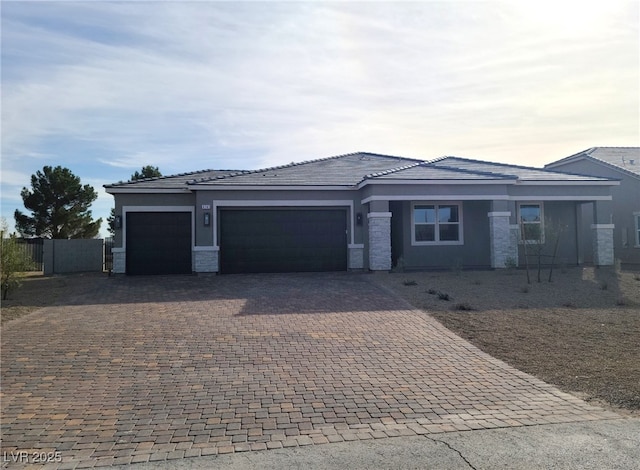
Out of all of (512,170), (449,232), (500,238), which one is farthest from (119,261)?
(512,170)

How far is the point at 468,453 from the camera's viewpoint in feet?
14.9

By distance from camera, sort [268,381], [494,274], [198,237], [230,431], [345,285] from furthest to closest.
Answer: [198,237]
[494,274]
[345,285]
[268,381]
[230,431]

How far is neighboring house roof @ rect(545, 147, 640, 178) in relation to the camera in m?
23.5

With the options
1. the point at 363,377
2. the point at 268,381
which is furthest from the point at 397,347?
the point at 268,381

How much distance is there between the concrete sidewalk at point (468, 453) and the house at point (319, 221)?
1315 centimetres

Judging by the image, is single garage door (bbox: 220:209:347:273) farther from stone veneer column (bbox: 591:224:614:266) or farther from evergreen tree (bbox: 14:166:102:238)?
evergreen tree (bbox: 14:166:102:238)

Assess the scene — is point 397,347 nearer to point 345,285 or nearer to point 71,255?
point 345,285

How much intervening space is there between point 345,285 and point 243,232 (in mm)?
5625

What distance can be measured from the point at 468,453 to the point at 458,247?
15.1m

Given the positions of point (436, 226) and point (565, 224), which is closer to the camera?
point (436, 226)

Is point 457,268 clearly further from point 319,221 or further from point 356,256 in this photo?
point 319,221

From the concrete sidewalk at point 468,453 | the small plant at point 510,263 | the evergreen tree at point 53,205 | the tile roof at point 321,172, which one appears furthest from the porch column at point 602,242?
the evergreen tree at point 53,205

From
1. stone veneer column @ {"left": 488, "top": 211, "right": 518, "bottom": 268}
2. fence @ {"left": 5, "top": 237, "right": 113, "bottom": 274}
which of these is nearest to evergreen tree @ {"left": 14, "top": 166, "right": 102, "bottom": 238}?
fence @ {"left": 5, "top": 237, "right": 113, "bottom": 274}

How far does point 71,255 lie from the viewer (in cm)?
2241
